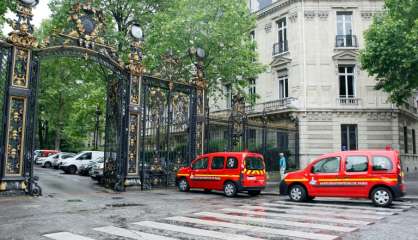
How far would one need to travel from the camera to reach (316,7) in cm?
2831

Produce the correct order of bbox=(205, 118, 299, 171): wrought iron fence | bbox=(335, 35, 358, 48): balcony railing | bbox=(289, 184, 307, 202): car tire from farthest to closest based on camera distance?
bbox=(335, 35, 358, 48): balcony railing, bbox=(205, 118, 299, 171): wrought iron fence, bbox=(289, 184, 307, 202): car tire

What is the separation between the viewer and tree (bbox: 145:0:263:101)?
19.1 meters

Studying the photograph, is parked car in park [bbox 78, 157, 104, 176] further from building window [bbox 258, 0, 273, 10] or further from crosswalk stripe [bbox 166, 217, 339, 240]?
crosswalk stripe [bbox 166, 217, 339, 240]

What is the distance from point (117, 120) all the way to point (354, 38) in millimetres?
19301

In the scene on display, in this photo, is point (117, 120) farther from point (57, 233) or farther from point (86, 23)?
point (57, 233)

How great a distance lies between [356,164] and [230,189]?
462 cm

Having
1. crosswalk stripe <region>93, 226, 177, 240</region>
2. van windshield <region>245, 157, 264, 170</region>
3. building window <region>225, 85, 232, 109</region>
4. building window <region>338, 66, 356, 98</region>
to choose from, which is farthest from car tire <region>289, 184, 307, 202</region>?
building window <region>338, 66, 356, 98</region>

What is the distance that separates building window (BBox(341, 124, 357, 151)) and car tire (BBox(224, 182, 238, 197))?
15.4m

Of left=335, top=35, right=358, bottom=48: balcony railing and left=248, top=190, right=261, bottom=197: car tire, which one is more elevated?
left=335, top=35, right=358, bottom=48: balcony railing

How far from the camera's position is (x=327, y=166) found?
12.7 m

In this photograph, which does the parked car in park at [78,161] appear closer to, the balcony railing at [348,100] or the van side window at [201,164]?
the van side window at [201,164]

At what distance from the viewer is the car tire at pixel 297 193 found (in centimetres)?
1314

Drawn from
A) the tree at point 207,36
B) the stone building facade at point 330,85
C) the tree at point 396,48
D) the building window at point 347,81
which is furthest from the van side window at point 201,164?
the building window at point 347,81

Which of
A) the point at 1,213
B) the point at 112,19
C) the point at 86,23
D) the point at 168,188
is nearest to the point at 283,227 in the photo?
the point at 1,213
